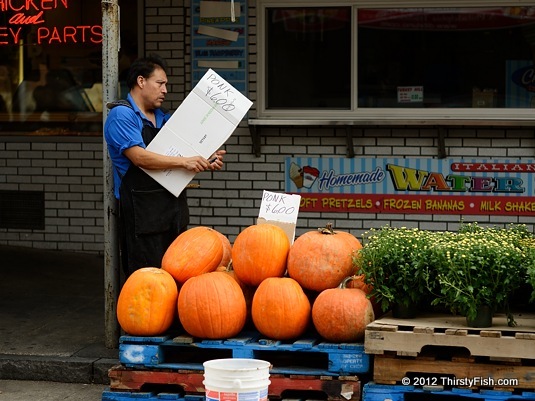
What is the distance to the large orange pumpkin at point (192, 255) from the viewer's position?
6488mm

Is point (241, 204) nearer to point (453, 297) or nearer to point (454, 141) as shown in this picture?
point (454, 141)

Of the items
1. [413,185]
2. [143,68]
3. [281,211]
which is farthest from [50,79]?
[281,211]

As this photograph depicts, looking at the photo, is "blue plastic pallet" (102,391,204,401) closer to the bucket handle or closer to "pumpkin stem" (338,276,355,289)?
the bucket handle

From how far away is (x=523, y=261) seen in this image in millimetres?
5746

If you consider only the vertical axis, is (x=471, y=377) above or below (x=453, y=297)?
below

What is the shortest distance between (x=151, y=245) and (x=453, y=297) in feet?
7.57

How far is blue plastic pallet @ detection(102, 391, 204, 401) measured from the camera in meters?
6.09

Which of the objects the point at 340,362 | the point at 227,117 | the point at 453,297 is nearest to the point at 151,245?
the point at 227,117

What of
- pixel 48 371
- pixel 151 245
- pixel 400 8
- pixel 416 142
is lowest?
pixel 48 371

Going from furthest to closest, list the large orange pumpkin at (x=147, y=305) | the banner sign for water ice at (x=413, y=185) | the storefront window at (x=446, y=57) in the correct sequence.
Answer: the storefront window at (x=446, y=57) → the banner sign for water ice at (x=413, y=185) → the large orange pumpkin at (x=147, y=305)

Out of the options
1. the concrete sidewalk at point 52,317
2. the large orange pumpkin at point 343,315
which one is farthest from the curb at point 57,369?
the large orange pumpkin at point 343,315

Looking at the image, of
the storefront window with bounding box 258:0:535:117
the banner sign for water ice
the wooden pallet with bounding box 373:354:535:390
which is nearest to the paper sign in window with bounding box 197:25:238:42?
the storefront window with bounding box 258:0:535:117

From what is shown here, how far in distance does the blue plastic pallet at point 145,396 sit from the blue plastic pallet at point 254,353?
0.53ft

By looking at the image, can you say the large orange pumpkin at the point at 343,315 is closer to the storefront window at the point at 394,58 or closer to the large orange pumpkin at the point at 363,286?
the large orange pumpkin at the point at 363,286
